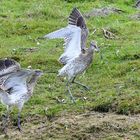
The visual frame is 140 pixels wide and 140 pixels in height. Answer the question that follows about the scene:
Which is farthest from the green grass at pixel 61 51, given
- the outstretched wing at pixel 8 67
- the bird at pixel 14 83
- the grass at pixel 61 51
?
the outstretched wing at pixel 8 67

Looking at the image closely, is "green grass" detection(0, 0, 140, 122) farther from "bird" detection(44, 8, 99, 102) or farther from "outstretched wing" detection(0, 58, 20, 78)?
"outstretched wing" detection(0, 58, 20, 78)

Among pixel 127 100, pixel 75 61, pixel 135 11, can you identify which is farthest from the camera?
pixel 135 11

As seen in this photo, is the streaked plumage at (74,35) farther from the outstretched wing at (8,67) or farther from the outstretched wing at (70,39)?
the outstretched wing at (8,67)

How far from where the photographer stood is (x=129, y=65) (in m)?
12.8

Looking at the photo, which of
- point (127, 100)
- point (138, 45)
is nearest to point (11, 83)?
point (127, 100)

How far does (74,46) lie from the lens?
1138 cm

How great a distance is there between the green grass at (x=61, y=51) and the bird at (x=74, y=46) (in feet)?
1.41

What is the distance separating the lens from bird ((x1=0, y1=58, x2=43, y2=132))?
9.16 metres

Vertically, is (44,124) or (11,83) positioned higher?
(11,83)

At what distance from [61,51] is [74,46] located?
3.10m

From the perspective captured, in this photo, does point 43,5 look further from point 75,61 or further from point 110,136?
point 110,136

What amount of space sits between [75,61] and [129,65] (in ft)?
5.46

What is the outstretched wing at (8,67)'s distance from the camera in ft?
29.9

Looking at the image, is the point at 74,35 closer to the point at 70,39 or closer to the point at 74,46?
the point at 70,39
